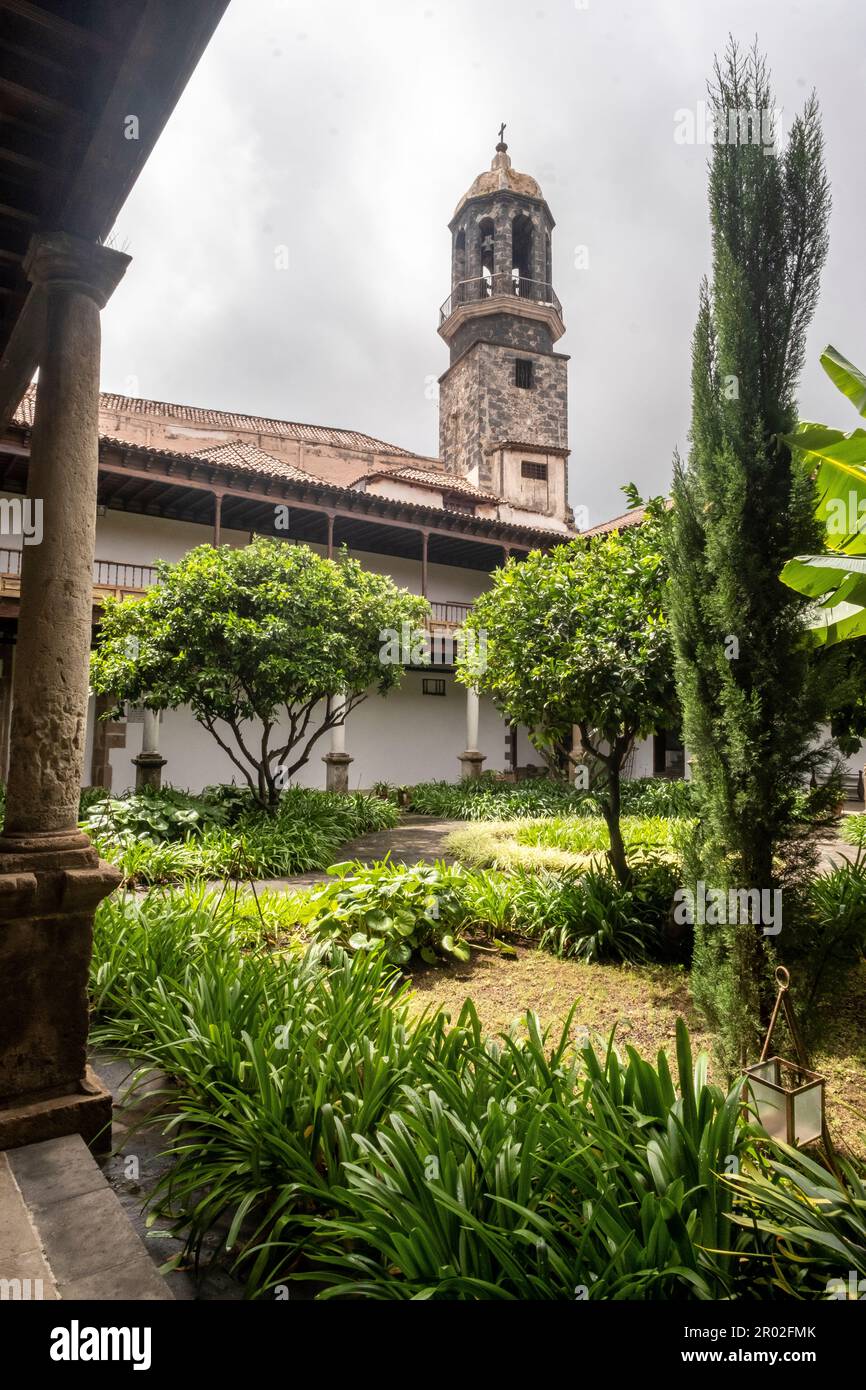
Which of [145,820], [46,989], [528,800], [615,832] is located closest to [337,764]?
[528,800]

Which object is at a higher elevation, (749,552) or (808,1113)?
(749,552)

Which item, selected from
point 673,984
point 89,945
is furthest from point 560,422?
point 89,945

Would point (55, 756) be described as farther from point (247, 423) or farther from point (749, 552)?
point (247, 423)

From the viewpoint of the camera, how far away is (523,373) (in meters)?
26.6

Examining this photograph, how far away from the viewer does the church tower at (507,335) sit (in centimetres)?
2539

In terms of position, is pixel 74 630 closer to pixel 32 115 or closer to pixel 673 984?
pixel 32 115

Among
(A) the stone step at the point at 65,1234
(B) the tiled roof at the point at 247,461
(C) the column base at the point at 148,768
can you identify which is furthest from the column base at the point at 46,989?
(B) the tiled roof at the point at 247,461

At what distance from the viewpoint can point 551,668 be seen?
6.08 meters

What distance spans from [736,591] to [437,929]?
3.33 metres

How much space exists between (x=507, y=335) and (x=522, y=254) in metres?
3.54

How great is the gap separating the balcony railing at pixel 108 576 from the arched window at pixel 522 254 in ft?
62.4

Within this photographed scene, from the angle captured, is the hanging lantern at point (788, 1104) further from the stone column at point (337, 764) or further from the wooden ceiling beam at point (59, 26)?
the stone column at point (337, 764)

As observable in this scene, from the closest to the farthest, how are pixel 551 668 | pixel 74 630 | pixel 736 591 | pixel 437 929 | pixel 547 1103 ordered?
pixel 547 1103 < pixel 74 630 < pixel 736 591 < pixel 437 929 < pixel 551 668

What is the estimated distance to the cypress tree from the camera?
3.55 m
